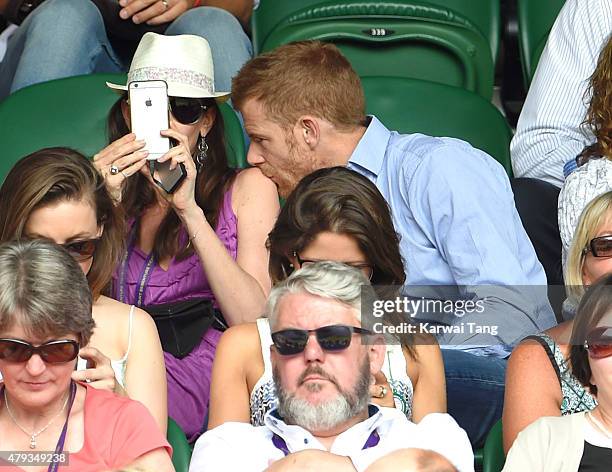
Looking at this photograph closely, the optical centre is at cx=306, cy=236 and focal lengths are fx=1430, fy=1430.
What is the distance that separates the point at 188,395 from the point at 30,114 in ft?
3.80

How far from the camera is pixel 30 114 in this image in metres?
4.27

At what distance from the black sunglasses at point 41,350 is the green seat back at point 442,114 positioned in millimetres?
1856

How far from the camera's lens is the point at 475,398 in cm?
341

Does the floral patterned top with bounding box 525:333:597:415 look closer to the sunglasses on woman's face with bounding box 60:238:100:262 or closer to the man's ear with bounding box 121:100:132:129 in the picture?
the sunglasses on woman's face with bounding box 60:238:100:262

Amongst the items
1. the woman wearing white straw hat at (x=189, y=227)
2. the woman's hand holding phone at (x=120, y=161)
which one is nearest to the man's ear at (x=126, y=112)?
the woman wearing white straw hat at (x=189, y=227)

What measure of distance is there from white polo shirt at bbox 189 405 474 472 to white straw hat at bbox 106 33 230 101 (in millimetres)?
1222

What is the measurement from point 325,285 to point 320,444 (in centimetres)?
33

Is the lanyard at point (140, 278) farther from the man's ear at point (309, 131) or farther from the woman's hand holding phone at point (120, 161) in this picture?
the man's ear at point (309, 131)

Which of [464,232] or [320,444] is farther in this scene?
[464,232]

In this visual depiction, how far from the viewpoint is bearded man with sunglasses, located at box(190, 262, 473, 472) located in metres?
2.90

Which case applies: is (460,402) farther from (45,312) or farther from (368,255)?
(45,312)

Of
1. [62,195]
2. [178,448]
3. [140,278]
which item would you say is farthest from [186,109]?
[178,448]

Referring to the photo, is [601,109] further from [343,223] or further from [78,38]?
[78,38]

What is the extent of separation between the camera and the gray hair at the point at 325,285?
9.82 feet
